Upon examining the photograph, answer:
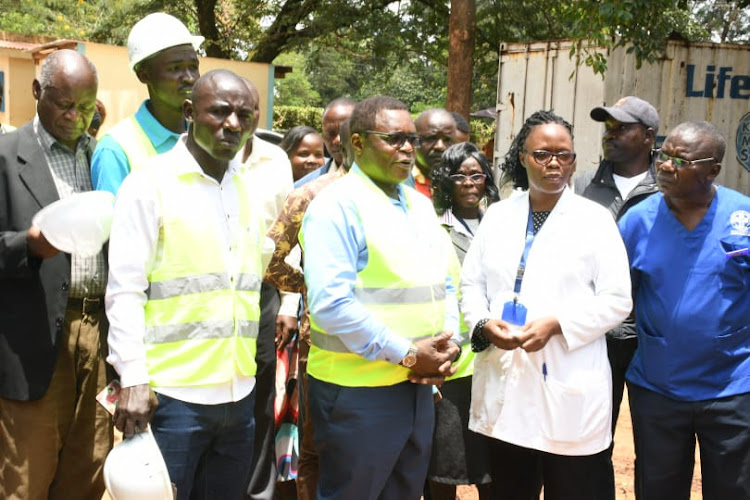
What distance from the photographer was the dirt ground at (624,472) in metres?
5.04

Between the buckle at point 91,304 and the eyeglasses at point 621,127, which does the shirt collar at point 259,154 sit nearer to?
the buckle at point 91,304

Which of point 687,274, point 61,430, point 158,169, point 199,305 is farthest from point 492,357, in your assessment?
point 61,430

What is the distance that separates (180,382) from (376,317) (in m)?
0.72

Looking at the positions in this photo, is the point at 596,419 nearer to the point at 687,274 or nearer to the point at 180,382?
the point at 687,274

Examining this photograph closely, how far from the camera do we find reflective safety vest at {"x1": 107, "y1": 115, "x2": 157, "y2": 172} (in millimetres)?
3271

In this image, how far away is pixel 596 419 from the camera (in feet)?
11.2

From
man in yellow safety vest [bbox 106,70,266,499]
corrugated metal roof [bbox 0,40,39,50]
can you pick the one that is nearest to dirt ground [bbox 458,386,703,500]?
man in yellow safety vest [bbox 106,70,266,499]

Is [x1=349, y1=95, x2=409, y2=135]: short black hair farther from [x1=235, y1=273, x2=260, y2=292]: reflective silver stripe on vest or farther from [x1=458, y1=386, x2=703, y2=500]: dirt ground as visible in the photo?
[x1=458, y1=386, x2=703, y2=500]: dirt ground

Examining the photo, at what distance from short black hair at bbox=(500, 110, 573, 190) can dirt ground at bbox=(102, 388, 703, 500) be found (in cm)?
204

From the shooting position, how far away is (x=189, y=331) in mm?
2834

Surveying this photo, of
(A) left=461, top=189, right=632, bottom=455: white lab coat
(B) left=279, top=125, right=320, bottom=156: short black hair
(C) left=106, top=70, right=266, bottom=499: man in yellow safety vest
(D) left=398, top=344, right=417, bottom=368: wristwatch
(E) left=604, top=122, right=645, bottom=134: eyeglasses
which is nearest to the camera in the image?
(C) left=106, top=70, right=266, bottom=499: man in yellow safety vest

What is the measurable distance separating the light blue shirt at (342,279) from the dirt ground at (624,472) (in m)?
2.38

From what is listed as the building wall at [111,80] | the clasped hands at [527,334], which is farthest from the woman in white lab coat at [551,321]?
the building wall at [111,80]

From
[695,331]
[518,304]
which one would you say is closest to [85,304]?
[518,304]
